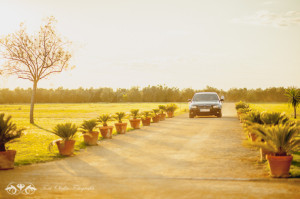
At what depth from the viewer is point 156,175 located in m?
6.53

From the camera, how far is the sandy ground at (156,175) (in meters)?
5.27

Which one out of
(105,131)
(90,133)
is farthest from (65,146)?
(105,131)

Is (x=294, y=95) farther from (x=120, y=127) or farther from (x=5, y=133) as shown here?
(x=5, y=133)

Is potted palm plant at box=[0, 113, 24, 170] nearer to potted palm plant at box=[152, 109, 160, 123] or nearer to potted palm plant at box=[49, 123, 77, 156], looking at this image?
potted palm plant at box=[49, 123, 77, 156]

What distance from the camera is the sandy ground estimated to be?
17.3 feet

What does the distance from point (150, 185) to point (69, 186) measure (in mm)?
1560

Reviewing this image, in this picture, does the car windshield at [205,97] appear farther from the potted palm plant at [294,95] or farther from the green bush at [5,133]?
the green bush at [5,133]

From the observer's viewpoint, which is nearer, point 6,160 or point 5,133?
point 6,160

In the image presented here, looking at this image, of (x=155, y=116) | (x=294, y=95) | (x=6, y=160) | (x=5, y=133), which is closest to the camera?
(x=6, y=160)

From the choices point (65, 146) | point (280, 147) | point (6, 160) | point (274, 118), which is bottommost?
point (6, 160)

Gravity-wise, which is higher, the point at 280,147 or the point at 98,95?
the point at 98,95

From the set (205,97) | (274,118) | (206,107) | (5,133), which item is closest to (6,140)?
(5,133)

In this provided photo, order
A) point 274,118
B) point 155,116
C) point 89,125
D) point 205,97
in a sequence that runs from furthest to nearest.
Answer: point 205,97, point 155,116, point 89,125, point 274,118

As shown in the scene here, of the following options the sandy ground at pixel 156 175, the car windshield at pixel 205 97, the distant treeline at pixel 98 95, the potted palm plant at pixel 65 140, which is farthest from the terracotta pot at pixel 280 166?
the distant treeline at pixel 98 95
